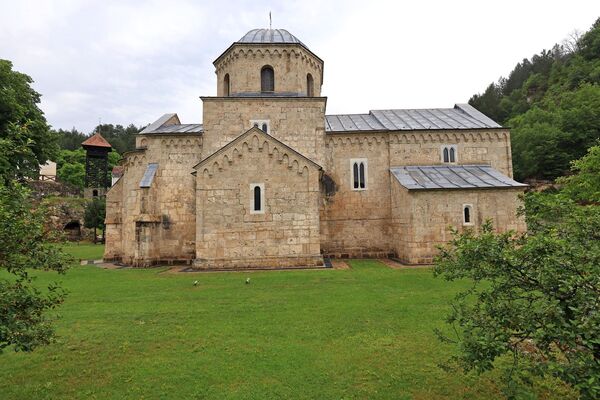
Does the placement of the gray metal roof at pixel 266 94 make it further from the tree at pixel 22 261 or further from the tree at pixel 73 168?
the tree at pixel 73 168

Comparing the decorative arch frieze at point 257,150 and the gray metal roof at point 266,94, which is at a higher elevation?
the gray metal roof at point 266,94

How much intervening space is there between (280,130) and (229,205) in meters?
5.57

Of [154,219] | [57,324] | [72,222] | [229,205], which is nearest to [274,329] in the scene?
[57,324]

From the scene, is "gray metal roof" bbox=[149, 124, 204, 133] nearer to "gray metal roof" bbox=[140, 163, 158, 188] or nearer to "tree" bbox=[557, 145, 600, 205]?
"gray metal roof" bbox=[140, 163, 158, 188]

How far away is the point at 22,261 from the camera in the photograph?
4.00m

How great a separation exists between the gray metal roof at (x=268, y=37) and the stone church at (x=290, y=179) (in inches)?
Result: 5.1

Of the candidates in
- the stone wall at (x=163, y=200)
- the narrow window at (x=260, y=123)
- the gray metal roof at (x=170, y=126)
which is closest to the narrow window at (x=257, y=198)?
the narrow window at (x=260, y=123)

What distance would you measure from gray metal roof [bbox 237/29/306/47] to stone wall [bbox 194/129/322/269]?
24.3 feet

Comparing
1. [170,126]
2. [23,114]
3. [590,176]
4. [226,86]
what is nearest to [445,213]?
[590,176]

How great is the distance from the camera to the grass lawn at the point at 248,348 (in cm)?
493

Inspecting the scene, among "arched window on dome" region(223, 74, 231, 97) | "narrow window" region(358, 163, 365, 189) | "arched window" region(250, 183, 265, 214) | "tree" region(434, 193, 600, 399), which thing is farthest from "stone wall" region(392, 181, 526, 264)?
"tree" region(434, 193, 600, 399)

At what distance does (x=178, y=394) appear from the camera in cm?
482

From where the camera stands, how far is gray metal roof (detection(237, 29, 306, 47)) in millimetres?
20047

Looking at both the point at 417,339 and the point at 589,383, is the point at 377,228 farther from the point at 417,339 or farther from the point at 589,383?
the point at 589,383
